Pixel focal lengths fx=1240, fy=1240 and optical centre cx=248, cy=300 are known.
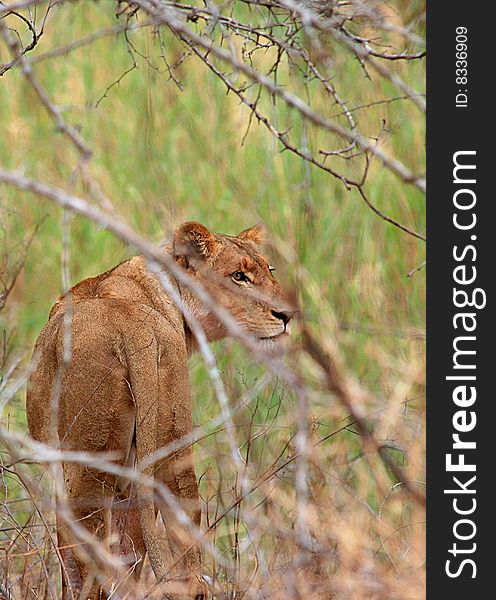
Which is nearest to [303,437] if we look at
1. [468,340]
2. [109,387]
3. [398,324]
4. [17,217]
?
[468,340]

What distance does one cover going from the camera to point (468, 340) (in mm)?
2451

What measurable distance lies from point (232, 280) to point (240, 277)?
0.15 ft

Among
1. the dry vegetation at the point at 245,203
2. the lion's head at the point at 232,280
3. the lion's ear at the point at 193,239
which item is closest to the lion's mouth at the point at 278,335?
the lion's head at the point at 232,280

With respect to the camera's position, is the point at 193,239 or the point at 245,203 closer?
the point at 193,239

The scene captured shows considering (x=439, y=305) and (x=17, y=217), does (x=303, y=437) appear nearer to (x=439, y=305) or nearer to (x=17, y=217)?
(x=439, y=305)

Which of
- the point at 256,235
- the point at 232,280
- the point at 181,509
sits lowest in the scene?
the point at 181,509

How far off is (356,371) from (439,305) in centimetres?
239

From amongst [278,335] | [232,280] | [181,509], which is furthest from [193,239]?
[181,509]

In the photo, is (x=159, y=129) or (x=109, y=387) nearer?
(x=109, y=387)

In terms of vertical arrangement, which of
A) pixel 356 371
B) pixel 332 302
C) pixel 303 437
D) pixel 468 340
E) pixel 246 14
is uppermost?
pixel 246 14

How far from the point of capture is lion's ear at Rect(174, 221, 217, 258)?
391 cm

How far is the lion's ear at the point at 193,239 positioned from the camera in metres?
3.91

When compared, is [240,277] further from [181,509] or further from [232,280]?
[181,509]

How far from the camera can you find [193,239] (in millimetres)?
3949
